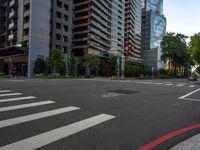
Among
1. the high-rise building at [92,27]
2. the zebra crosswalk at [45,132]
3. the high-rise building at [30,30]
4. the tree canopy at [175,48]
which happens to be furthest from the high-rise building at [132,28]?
the zebra crosswalk at [45,132]

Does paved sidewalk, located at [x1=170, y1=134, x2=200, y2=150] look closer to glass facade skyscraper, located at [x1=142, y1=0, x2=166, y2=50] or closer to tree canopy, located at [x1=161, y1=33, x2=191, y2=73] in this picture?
tree canopy, located at [x1=161, y1=33, x2=191, y2=73]

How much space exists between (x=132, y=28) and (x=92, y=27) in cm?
5875

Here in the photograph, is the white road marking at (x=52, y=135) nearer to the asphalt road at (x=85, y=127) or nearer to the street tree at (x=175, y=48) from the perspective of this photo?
the asphalt road at (x=85, y=127)

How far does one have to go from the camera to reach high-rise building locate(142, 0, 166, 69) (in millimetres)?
154337

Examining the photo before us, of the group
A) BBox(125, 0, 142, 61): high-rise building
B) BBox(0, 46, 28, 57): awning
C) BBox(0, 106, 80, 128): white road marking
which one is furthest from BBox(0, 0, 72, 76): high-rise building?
BBox(125, 0, 142, 61): high-rise building

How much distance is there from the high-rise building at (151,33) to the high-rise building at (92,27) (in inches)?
2584

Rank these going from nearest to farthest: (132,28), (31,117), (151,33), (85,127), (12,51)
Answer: (85,127)
(31,117)
(12,51)
(132,28)
(151,33)

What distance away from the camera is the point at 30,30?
5075cm

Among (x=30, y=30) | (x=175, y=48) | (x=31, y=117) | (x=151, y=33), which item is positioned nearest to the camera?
(x=31, y=117)

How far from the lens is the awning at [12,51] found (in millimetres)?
51375

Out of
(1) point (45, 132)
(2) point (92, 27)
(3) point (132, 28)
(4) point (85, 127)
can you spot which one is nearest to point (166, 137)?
(4) point (85, 127)

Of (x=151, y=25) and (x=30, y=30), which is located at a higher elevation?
(x=151, y=25)

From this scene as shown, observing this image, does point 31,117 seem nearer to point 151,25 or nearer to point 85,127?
point 85,127

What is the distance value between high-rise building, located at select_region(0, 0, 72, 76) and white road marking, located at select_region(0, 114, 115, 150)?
1907 inches
